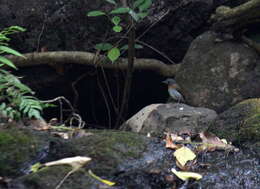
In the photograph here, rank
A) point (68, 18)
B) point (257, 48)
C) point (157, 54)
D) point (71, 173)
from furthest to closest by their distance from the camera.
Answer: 1. point (157, 54)
2. point (68, 18)
3. point (257, 48)
4. point (71, 173)

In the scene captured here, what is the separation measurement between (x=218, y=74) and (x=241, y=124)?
2.26 metres

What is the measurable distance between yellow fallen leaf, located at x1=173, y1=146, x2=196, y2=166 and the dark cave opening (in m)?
3.02

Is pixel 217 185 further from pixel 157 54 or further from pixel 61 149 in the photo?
pixel 157 54

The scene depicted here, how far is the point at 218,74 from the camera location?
512cm

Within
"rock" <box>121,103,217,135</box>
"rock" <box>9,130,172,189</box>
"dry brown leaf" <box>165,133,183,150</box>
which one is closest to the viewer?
"rock" <box>9,130,172,189</box>

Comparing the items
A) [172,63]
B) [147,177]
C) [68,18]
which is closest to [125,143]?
[147,177]

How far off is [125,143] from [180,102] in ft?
9.29

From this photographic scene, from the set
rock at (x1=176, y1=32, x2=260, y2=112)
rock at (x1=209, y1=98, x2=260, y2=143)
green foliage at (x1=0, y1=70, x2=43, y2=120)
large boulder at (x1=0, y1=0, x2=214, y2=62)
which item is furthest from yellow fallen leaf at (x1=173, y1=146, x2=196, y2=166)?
large boulder at (x1=0, y1=0, x2=214, y2=62)

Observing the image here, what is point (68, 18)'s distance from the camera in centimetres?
546

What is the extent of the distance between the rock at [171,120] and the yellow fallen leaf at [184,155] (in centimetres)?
175

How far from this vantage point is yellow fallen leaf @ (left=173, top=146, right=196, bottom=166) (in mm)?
2490

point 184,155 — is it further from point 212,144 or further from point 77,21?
point 77,21

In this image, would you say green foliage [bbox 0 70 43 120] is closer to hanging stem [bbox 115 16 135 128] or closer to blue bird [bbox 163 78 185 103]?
hanging stem [bbox 115 16 135 128]

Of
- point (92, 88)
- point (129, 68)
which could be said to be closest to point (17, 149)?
point (129, 68)
